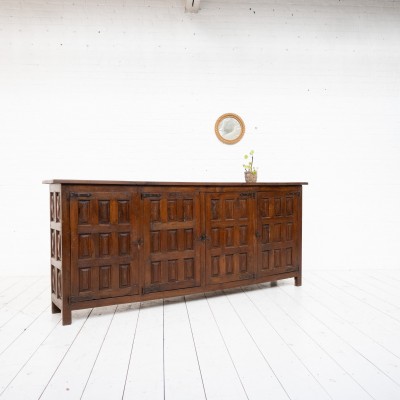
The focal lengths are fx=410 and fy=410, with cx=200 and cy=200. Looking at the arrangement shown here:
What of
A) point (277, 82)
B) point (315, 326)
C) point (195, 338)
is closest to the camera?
point (195, 338)

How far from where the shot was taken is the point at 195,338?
9.85ft

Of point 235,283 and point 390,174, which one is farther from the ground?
point 390,174

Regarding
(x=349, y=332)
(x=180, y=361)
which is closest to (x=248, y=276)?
(x=349, y=332)

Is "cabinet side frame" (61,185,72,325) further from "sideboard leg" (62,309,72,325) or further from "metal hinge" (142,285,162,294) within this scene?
"metal hinge" (142,285,162,294)

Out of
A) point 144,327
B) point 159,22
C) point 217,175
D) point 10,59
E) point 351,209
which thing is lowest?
point 144,327

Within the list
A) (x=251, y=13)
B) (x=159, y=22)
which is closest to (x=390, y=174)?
(x=251, y=13)

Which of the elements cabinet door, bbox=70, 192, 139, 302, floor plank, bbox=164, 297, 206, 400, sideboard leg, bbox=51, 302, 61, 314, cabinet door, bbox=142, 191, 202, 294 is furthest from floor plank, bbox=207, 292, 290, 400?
sideboard leg, bbox=51, 302, 61, 314

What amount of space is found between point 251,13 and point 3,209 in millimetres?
4115

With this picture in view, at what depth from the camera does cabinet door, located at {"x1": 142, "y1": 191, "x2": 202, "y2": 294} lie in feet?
12.2

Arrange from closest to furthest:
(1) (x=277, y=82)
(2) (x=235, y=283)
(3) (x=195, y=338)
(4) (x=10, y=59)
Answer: (3) (x=195, y=338)
(2) (x=235, y=283)
(4) (x=10, y=59)
(1) (x=277, y=82)

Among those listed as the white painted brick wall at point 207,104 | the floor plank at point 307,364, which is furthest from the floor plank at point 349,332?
the white painted brick wall at point 207,104

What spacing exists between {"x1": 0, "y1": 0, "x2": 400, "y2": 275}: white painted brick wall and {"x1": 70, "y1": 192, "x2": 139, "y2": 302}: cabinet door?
177 centimetres

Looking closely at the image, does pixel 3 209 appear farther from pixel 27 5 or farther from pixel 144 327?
pixel 144 327

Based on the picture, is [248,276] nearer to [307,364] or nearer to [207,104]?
[307,364]
